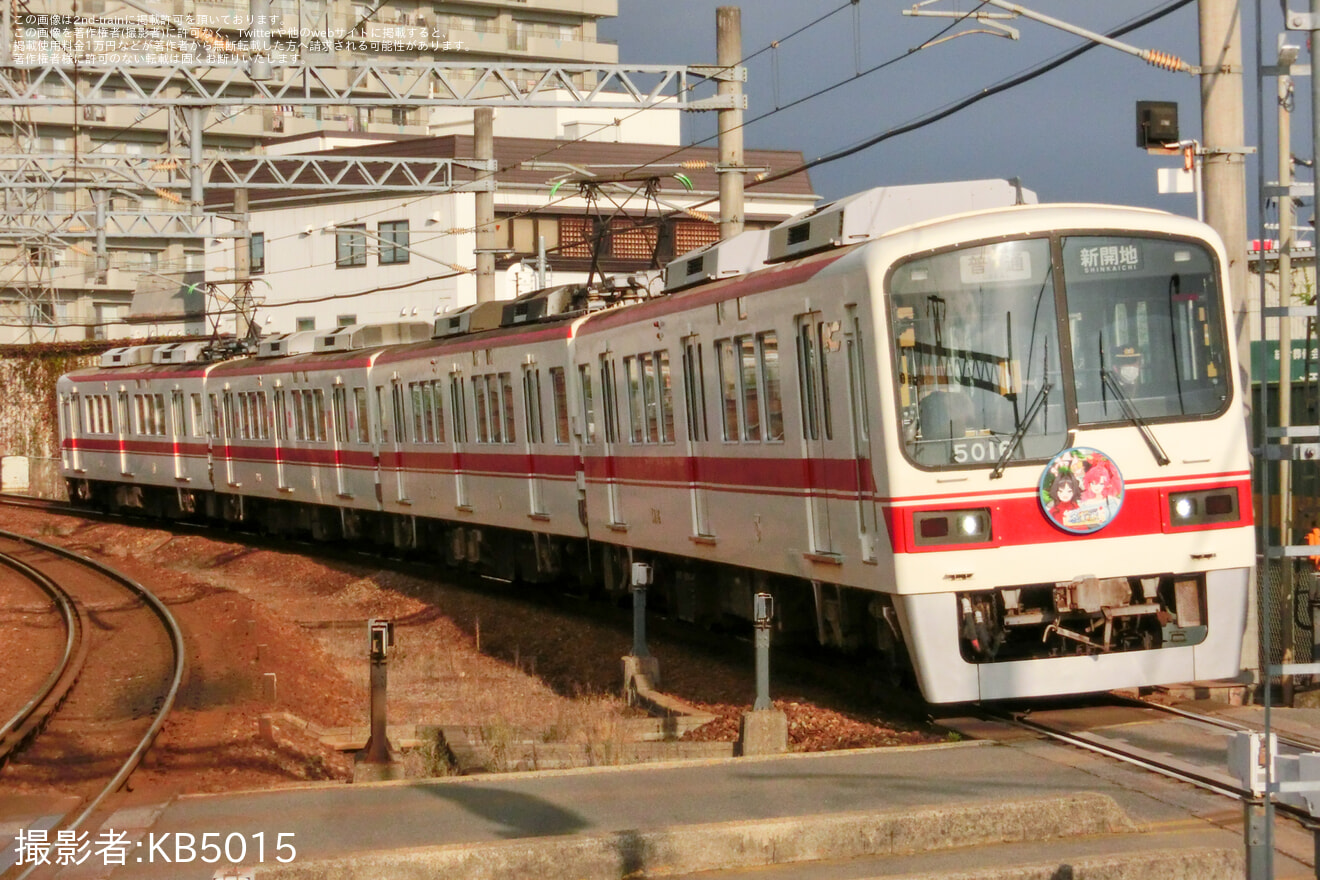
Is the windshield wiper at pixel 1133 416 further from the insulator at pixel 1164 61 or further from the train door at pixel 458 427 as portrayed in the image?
the train door at pixel 458 427

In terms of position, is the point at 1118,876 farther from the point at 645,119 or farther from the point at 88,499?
the point at 645,119

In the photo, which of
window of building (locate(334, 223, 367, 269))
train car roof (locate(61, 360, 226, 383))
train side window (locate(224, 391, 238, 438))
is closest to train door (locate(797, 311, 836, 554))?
train side window (locate(224, 391, 238, 438))

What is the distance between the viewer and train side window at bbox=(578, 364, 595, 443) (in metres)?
15.6

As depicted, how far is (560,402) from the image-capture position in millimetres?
16531

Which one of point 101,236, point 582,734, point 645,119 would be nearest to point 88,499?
point 101,236

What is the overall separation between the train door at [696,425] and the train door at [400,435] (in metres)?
9.08

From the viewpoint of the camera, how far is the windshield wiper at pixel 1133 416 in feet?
29.8

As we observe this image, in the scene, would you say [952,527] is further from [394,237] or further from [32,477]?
[32,477]

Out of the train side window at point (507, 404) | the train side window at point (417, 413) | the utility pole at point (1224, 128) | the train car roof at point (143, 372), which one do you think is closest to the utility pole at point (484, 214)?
the train side window at point (417, 413)

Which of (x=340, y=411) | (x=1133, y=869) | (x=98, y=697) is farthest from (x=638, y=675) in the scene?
(x=340, y=411)

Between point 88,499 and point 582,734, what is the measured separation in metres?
29.0

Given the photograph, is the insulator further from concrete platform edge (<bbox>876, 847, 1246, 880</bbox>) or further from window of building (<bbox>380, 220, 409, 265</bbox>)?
window of building (<bbox>380, 220, 409, 265</bbox>)

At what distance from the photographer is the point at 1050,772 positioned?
7.71 m

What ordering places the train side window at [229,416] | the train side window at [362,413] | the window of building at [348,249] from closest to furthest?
the train side window at [362,413] < the train side window at [229,416] < the window of building at [348,249]
